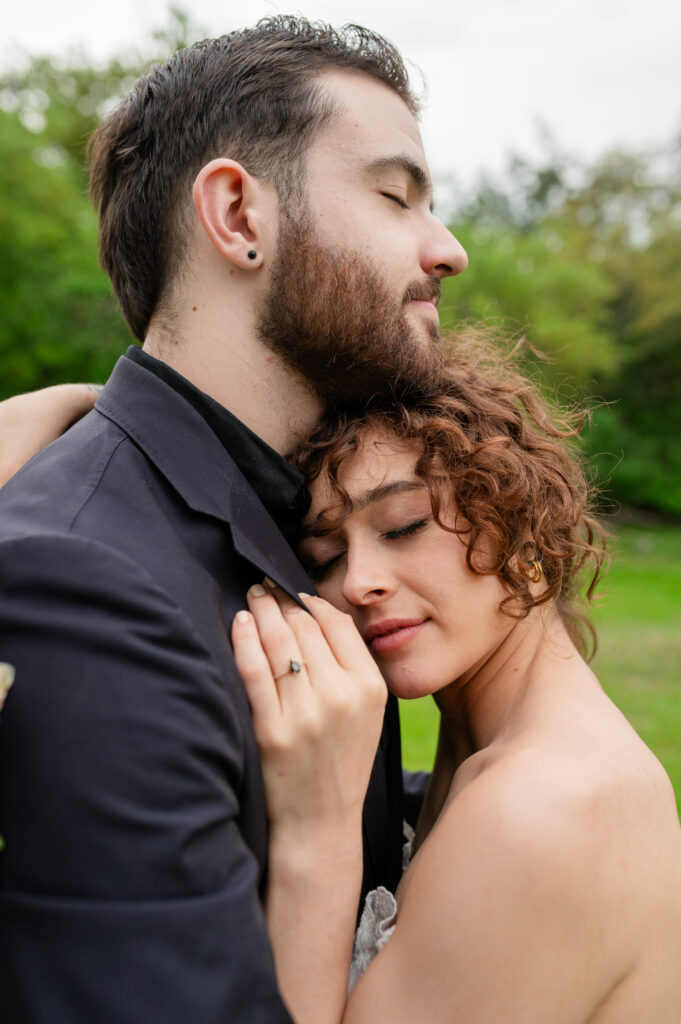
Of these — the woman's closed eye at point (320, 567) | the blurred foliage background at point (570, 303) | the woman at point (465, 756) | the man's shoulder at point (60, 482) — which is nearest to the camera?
the man's shoulder at point (60, 482)

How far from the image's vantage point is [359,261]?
230 centimetres

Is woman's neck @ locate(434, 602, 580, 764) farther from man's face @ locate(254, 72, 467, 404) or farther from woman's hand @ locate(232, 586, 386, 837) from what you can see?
man's face @ locate(254, 72, 467, 404)

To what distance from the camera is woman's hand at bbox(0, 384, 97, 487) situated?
2.41 m

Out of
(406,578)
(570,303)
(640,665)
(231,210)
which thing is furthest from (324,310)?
(570,303)

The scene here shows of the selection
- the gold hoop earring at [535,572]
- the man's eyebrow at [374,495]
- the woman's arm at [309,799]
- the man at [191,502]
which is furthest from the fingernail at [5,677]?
the gold hoop earring at [535,572]

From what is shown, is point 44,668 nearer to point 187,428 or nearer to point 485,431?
→ point 187,428

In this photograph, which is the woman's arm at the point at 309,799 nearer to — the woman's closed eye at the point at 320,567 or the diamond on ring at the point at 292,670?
the diamond on ring at the point at 292,670

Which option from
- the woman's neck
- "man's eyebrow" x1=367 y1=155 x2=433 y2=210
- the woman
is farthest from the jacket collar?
"man's eyebrow" x1=367 y1=155 x2=433 y2=210

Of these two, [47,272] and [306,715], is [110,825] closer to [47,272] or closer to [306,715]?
[306,715]

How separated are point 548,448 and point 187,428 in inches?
49.9

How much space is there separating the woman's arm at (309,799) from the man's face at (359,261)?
818 millimetres

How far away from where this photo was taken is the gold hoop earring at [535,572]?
256cm

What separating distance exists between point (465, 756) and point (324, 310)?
1.45 m

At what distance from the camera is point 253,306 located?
7.62ft
